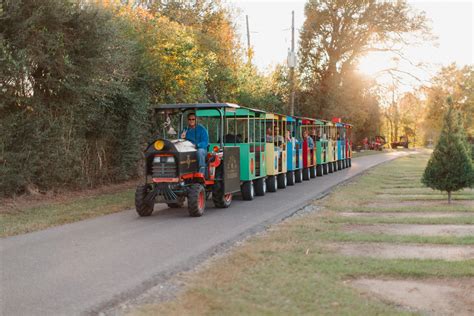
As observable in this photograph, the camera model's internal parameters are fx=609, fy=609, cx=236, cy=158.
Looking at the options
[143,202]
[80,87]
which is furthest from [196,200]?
[80,87]

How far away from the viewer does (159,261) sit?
330 inches

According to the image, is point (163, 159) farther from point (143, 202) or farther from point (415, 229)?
point (415, 229)

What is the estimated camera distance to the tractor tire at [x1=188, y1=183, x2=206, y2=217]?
12961 millimetres

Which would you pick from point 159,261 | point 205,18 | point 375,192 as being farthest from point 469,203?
point 205,18

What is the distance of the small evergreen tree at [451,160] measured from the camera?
15391 millimetres

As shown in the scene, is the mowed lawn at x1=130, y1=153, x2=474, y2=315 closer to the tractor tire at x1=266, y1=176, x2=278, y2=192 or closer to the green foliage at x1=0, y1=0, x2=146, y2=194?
the tractor tire at x1=266, y1=176, x2=278, y2=192

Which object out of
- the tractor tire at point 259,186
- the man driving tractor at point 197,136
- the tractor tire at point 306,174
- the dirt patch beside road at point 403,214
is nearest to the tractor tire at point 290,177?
the tractor tire at point 306,174

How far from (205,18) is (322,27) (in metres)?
12.6

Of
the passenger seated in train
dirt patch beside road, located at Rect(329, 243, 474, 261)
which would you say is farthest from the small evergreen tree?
the passenger seated in train

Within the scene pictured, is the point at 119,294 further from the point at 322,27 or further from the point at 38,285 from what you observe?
the point at 322,27

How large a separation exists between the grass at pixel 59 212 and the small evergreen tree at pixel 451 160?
311 inches

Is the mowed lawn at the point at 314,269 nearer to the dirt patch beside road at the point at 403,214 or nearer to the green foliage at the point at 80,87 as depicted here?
the dirt patch beside road at the point at 403,214

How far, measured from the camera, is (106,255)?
29.1 ft

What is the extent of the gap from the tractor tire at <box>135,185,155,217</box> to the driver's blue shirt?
5.31 ft
